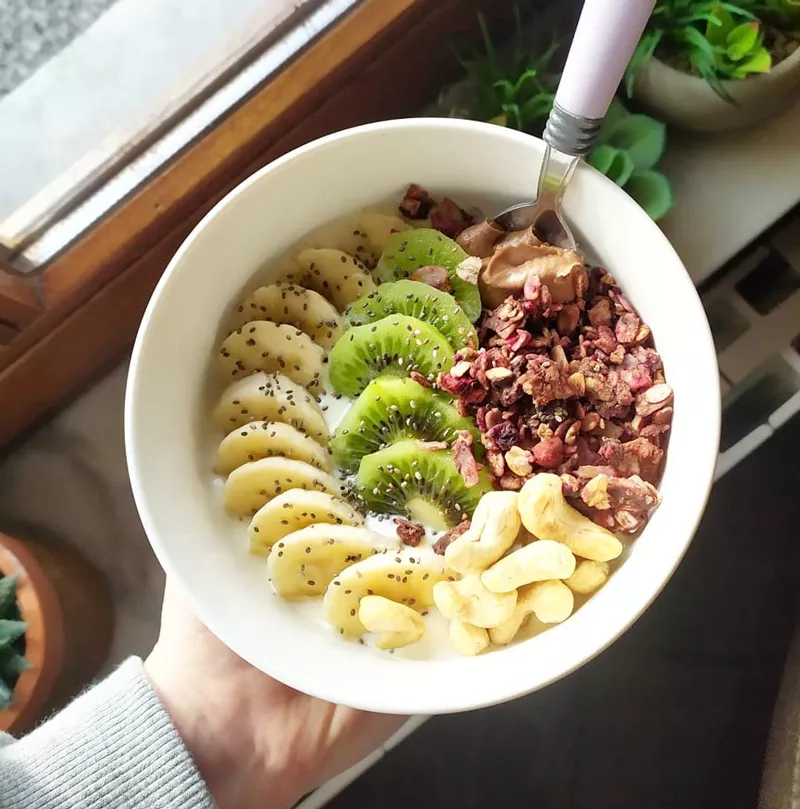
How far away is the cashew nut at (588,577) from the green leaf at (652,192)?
0.32 m

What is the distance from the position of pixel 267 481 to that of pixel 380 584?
0.11m

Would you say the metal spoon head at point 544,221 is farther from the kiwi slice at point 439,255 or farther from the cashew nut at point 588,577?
the cashew nut at point 588,577

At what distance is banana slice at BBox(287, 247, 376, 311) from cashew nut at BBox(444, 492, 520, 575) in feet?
0.70

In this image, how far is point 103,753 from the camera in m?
0.67

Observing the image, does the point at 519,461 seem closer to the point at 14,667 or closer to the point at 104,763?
the point at 104,763

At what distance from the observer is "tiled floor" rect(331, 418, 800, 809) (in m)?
1.09

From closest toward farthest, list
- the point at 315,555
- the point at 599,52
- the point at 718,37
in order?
the point at 599,52 → the point at 315,555 → the point at 718,37

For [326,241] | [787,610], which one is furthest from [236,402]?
[787,610]

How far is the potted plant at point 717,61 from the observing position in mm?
749

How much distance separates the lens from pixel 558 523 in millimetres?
627

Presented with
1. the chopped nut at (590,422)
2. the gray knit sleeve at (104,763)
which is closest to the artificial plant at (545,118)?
the chopped nut at (590,422)

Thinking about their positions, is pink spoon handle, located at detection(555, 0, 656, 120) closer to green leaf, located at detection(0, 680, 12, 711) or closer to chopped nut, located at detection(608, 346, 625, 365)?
chopped nut, located at detection(608, 346, 625, 365)

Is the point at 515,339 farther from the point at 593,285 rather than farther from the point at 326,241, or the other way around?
the point at 326,241

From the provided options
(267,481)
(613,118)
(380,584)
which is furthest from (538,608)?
(613,118)
